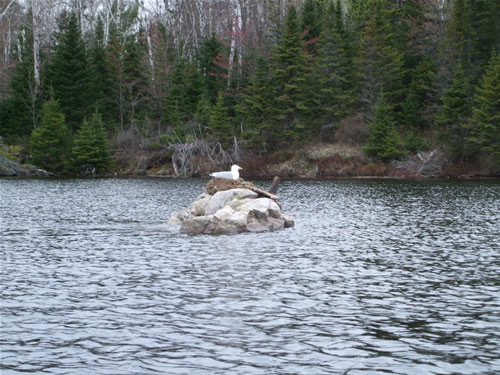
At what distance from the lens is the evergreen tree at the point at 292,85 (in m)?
73.9

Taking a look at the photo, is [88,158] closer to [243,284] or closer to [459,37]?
[459,37]

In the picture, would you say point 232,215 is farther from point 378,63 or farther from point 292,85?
point 378,63

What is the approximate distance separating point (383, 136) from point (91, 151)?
114 feet

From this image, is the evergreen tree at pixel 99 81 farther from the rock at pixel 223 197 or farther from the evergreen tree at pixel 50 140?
the rock at pixel 223 197

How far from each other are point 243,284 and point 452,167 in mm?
57596

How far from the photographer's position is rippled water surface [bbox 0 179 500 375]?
11766 mm

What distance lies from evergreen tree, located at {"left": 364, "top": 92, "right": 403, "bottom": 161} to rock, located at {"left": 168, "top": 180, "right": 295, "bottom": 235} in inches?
1627

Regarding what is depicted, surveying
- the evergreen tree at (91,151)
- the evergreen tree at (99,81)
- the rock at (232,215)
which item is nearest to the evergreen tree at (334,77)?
the evergreen tree at (91,151)

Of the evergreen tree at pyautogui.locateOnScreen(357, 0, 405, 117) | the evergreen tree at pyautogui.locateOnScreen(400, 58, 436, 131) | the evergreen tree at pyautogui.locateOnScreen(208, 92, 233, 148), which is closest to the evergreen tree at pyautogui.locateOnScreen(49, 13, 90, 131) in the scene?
the evergreen tree at pyautogui.locateOnScreen(208, 92, 233, 148)

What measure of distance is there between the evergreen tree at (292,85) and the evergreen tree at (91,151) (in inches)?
836

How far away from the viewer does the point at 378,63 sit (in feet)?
251

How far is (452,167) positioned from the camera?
70.6 meters

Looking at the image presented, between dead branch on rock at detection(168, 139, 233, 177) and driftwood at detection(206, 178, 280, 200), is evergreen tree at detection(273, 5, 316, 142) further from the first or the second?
driftwood at detection(206, 178, 280, 200)

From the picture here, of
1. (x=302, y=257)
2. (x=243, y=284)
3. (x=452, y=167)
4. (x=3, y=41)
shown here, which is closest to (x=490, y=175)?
(x=452, y=167)
